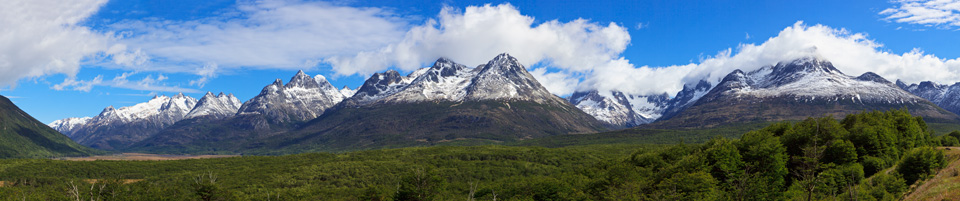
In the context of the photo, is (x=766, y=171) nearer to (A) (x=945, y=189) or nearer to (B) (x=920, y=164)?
(B) (x=920, y=164)

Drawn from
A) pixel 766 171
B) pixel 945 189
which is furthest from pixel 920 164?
pixel 945 189

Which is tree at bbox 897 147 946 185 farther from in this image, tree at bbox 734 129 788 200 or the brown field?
tree at bbox 734 129 788 200

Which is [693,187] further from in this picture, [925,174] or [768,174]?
[925,174]

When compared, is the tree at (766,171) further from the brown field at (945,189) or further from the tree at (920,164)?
the brown field at (945,189)

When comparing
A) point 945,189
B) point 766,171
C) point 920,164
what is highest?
point 766,171

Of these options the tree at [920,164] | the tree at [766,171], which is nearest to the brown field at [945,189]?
the tree at [920,164]

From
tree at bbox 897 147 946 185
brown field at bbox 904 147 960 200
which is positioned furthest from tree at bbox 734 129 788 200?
brown field at bbox 904 147 960 200

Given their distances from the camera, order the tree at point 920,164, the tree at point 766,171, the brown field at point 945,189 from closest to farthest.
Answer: the brown field at point 945,189, the tree at point 920,164, the tree at point 766,171

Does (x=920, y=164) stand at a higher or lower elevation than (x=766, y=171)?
lower

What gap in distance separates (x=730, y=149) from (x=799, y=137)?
2008 centimetres

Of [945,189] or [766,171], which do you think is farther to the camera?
[766,171]

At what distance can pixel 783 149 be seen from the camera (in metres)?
136

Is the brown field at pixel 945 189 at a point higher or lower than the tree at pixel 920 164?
lower

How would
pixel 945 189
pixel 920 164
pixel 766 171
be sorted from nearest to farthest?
pixel 945 189 → pixel 920 164 → pixel 766 171
